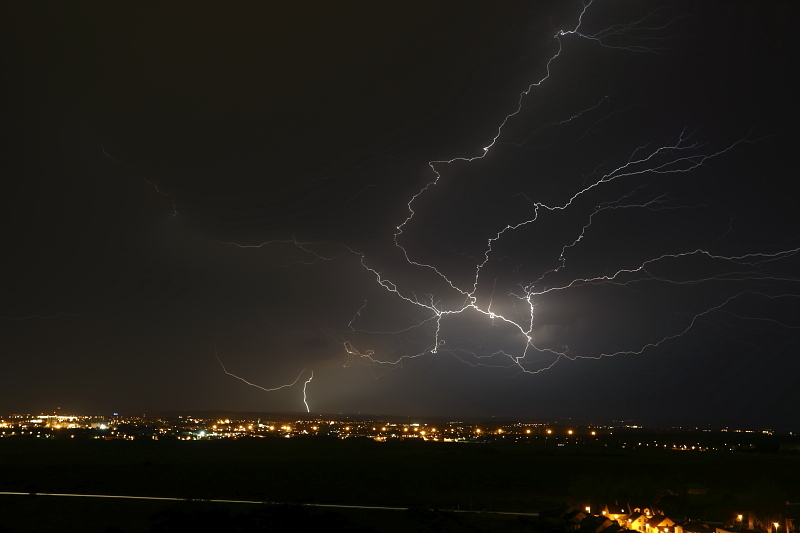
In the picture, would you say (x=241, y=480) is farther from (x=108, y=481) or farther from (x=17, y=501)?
(x=17, y=501)

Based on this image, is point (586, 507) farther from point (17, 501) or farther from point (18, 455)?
point (18, 455)

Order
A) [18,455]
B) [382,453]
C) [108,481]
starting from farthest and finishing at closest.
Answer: [382,453] → [18,455] → [108,481]

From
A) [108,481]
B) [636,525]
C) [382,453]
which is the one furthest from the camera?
[382,453]

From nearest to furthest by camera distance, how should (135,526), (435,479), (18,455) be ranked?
(135,526)
(435,479)
(18,455)

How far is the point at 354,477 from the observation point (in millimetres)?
30891

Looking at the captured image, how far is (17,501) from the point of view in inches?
842

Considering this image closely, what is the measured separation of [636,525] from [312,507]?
31.3ft

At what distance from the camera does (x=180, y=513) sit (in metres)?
17.8

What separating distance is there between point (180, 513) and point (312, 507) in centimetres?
427

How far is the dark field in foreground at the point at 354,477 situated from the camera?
812 inches

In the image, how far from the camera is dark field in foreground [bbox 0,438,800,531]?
20625 millimetres

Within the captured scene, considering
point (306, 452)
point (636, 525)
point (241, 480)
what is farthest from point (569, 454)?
point (636, 525)

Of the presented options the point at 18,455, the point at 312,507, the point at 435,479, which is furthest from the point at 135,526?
the point at 18,455

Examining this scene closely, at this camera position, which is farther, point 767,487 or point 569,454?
point 569,454
